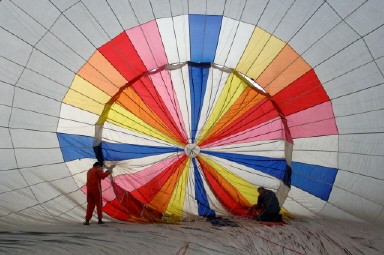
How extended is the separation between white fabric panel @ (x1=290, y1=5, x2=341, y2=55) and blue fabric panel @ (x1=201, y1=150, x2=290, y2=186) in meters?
1.27

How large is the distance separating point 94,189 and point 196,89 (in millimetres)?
1457

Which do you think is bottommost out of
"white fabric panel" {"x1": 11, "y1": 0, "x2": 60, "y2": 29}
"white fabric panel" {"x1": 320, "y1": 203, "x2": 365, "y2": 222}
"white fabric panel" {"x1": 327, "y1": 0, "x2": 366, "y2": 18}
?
"white fabric panel" {"x1": 320, "y1": 203, "x2": 365, "y2": 222}

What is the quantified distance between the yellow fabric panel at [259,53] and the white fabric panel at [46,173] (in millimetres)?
2076

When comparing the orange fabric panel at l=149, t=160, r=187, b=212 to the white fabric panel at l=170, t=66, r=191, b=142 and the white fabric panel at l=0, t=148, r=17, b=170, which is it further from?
the white fabric panel at l=0, t=148, r=17, b=170

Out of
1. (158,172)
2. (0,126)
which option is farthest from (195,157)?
(0,126)

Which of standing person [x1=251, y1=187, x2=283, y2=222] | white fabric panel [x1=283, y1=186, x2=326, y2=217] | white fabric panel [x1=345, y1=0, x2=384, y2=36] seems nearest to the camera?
white fabric panel [x1=345, y1=0, x2=384, y2=36]

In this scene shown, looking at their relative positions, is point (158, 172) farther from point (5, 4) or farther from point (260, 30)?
point (5, 4)

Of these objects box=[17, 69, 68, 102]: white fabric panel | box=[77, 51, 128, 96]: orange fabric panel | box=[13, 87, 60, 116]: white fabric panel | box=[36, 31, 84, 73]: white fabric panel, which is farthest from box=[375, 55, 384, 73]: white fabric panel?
box=[13, 87, 60, 116]: white fabric panel

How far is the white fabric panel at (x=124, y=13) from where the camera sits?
3309mm

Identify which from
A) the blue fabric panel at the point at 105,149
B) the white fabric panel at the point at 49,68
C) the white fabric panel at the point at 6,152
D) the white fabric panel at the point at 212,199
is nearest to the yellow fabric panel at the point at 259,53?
the blue fabric panel at the point at 105,149

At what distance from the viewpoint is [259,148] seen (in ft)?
14.3

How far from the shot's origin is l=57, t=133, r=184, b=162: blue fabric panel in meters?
4.10

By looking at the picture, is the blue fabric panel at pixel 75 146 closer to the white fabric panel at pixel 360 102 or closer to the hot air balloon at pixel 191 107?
the hot air balloon at pixel 191 107

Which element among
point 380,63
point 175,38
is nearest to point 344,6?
point 380,63
